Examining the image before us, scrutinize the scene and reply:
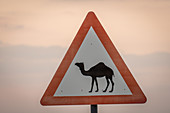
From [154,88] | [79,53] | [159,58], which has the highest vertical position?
[159,58]

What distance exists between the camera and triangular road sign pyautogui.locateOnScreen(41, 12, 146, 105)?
4.16ft

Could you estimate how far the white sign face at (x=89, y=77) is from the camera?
127 centimetres

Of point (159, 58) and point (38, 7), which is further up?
point (38, 7)

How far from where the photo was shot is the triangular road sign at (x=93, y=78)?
1268mm

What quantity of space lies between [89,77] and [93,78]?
16mm

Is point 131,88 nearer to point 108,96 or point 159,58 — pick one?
point 108,96

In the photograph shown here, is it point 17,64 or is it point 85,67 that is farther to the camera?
point 17,64

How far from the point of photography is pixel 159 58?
179cm

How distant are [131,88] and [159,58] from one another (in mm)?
570

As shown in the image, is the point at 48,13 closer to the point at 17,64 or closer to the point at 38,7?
the point at 38,7

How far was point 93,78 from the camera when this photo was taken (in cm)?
128

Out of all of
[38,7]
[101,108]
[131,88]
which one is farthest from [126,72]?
[38,7]

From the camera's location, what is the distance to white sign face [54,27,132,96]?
4.17ft

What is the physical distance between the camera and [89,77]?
50.3 inches
